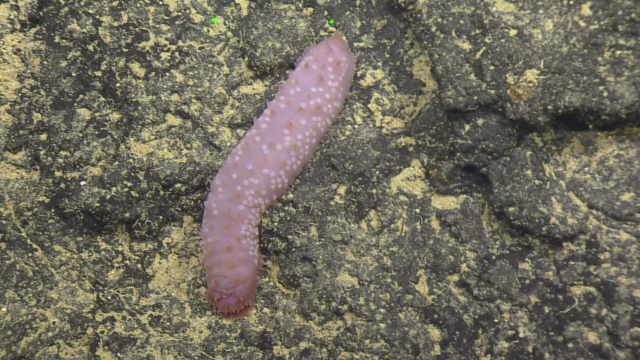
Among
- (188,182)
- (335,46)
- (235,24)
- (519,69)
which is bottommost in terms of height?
(188,182)

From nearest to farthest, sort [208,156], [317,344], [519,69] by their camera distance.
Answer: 1. [519,69]
2. [317,344]
3. [208,156]

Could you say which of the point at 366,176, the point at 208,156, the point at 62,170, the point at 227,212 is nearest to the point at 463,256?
the point at 366,176

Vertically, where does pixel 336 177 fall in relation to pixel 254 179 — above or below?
above

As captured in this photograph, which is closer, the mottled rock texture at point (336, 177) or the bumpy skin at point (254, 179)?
the mottled rock texture at point (336, 177)

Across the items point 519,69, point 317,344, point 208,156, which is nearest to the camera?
point 519,69

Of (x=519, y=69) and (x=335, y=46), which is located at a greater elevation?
(x=519, y=69)

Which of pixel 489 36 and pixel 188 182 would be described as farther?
pixel 188 182

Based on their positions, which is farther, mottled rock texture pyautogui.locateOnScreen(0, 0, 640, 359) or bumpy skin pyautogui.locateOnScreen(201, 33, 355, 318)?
bumpy skin pyautogui.locateOnScreen(201, 33, 355, 318)

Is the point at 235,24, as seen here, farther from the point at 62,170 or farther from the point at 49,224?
the point at 49,224
